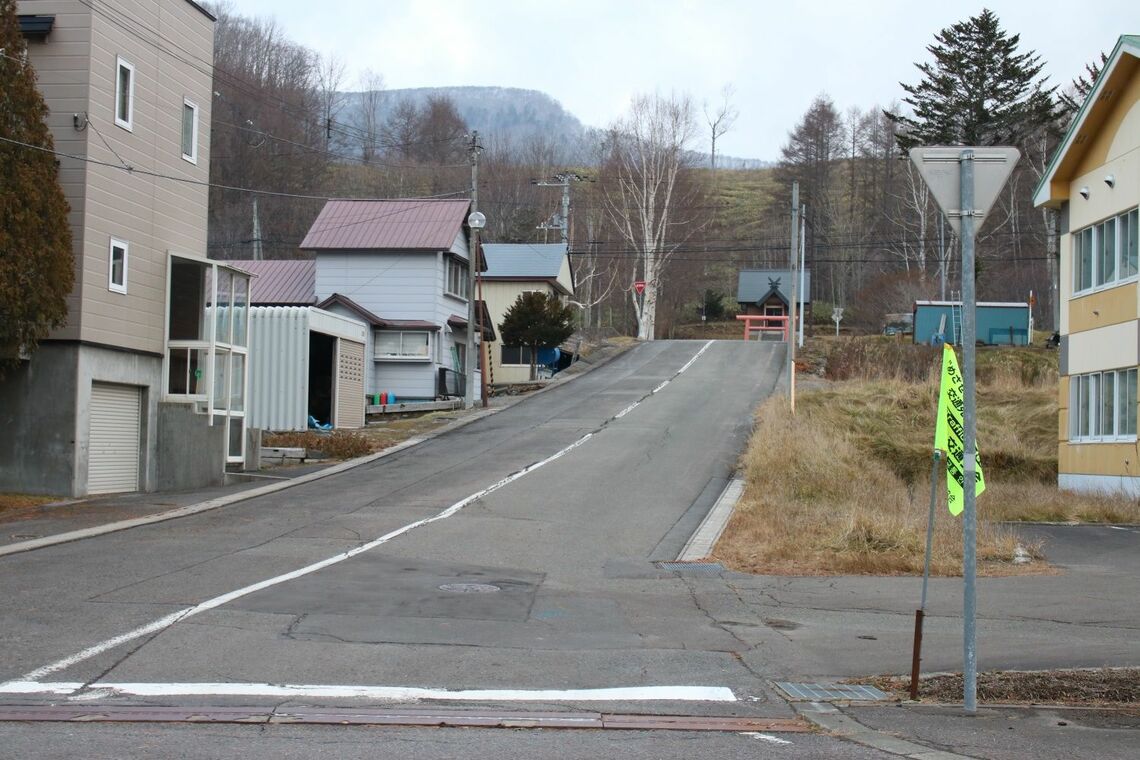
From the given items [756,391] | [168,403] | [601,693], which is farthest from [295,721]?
[756,391]

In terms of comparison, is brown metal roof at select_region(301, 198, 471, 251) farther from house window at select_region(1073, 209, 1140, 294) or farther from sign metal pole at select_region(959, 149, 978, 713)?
sign metal pole at select_region(959, 149, 978, 713)

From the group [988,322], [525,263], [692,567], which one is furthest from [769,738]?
[525,263]

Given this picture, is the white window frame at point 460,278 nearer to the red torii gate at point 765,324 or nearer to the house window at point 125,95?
the house window at point 125,95

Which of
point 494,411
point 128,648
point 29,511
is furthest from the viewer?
point 494,411

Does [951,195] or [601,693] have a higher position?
[951,195]

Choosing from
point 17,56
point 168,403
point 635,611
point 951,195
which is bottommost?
point 635,611

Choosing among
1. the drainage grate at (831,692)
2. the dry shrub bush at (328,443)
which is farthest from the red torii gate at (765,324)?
the drainage grate at (831,692)

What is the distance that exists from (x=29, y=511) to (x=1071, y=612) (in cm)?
1510

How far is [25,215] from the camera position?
1798 cm

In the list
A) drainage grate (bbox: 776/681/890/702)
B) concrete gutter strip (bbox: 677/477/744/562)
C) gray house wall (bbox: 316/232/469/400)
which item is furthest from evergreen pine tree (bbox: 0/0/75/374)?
gray house wall (bbox: 316/232/469/400)

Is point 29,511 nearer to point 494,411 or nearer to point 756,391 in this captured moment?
point 494,411

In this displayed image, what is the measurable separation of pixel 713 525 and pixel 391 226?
28729 mm

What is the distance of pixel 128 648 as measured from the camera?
8.80m

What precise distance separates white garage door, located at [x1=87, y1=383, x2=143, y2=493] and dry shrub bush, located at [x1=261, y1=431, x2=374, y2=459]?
16.4 feet
